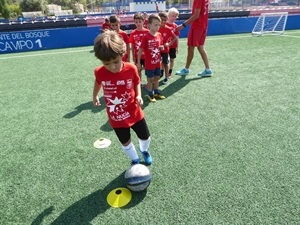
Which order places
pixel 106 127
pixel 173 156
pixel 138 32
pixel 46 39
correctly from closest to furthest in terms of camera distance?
Answer: 1. pixel 173 156
2. pixel 106 127
3. pixel 138 32
4. pixel 46 39

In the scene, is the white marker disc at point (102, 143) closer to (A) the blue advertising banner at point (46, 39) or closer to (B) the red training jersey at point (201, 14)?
(B) the red training jersey at point (201, 14)

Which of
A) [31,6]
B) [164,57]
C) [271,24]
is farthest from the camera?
[31,6]

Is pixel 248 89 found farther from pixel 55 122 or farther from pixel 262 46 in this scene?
pixel 262 46

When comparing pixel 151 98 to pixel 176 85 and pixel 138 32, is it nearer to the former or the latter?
pixel 176 85

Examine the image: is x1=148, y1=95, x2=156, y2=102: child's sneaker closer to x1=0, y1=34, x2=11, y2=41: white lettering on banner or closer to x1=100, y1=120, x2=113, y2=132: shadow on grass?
x1=100, y1=120, x2=113, y2=132: shadow on grass

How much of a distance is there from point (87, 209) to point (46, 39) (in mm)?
11252

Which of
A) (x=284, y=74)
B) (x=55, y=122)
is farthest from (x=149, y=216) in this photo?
(x=284, y=74)

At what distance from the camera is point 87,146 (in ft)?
10.9

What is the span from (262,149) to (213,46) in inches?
306

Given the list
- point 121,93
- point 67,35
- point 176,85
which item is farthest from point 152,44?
point 67,35

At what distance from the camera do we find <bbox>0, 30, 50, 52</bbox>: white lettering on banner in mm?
11086

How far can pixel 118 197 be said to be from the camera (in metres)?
2.40

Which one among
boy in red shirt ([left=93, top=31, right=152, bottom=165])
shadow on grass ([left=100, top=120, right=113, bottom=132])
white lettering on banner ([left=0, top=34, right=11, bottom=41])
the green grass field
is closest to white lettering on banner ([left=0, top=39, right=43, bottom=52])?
white lettering on banner ([left=0, top=34, right=11, bottom=41])

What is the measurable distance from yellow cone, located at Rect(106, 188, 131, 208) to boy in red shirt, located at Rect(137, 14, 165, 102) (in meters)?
2.54
